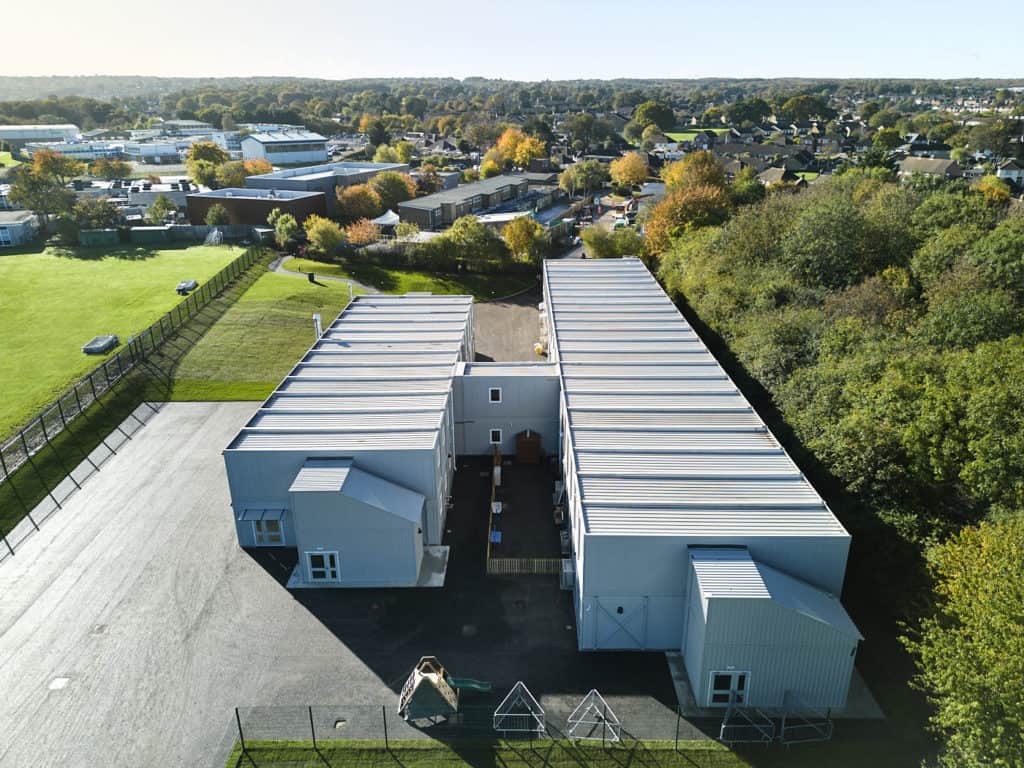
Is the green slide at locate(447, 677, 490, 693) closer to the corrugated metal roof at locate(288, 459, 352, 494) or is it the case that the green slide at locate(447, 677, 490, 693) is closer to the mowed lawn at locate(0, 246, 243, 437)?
the corrugated metal roof at locate(288, 459, 352, 494)

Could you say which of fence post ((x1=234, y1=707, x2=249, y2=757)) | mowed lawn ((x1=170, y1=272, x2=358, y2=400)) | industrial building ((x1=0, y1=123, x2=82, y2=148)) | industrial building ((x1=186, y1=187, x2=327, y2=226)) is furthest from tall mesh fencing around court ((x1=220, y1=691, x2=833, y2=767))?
industrial building ((x1=0, y1=123, x2=82, y2=148))

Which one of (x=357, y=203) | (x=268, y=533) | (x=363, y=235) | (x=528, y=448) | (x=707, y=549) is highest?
(x=357, y=203)

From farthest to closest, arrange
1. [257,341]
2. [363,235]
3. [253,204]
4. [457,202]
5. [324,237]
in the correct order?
1. [457,202]
2. [253,204]
3. [363,235]
4. [324,237]
5. [257,341]

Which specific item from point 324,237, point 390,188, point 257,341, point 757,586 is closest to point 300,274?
point 324,237

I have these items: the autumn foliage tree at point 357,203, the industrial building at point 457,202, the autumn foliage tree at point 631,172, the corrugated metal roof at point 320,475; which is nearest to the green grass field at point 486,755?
the corrugated metal roof at point 320,475

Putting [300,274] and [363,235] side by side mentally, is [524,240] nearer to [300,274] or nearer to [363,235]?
[363,235]

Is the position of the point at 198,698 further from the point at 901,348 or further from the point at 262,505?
the point at 901,348
